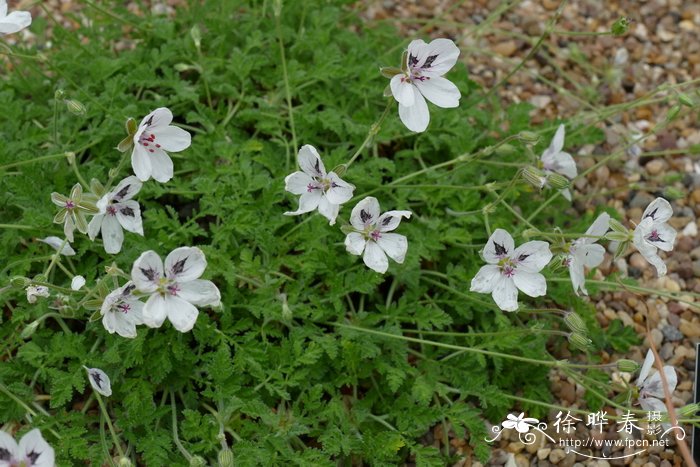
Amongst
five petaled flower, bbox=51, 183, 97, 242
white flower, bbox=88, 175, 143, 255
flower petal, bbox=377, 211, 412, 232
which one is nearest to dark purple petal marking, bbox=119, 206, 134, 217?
white flower, bbox=88, 175, 143, 255

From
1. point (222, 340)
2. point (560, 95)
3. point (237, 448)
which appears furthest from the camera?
point (560, 95)

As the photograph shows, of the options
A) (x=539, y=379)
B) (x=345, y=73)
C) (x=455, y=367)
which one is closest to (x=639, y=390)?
(x=539, y=379)

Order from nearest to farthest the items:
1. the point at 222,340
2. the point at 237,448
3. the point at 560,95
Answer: the point at 237,448
the point at 222,340
the point at 560,95

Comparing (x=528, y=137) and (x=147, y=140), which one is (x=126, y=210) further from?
(x=528, y=137)

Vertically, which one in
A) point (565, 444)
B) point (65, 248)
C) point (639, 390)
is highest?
point (65, 248)

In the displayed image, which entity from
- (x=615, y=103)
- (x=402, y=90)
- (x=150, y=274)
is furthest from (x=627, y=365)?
(x=615, y=103)

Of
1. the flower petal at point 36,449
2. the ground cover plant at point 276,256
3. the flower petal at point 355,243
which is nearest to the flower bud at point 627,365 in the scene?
the ground cover plant at point 276,256

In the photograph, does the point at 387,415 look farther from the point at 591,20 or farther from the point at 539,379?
the point at 591,20

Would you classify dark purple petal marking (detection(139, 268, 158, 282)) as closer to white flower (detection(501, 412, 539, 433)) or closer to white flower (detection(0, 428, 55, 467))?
white flower (detection(0, 428, 55, 467))
